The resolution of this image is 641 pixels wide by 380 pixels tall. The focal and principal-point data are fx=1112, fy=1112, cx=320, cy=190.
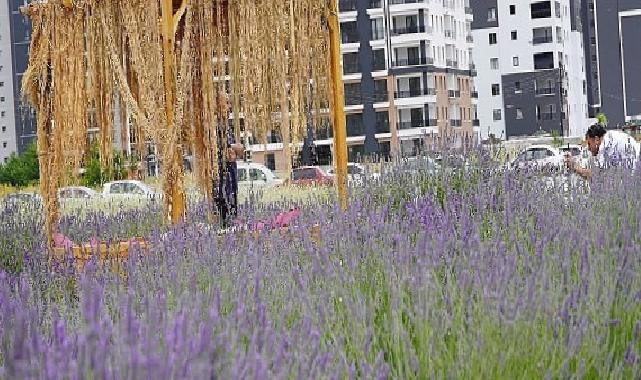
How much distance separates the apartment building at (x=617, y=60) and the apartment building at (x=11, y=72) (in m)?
46.1

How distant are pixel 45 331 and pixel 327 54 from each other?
4866mm

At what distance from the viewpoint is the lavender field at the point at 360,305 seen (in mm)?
1709

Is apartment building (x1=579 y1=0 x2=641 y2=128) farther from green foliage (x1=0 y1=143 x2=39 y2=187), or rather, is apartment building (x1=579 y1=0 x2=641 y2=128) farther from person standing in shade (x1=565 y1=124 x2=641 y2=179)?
person standing in shade (x1=565 y1=124 x2=641 y2=179)

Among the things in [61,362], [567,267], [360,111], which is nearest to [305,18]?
[567,267]

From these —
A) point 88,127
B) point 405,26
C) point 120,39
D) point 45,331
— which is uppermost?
point 405,26

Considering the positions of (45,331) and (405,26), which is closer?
(45,331)

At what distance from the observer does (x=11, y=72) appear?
278ft

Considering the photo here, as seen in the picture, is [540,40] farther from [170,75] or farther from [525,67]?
[170,75]

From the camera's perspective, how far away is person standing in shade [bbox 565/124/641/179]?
22.7ft

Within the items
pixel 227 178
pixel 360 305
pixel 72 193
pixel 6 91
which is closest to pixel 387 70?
pixel 6 91

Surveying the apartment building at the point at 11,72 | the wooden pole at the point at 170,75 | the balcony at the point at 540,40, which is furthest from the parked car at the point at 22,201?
the apartment building at the point at 11,72

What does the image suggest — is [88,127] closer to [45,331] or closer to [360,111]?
[45,331]

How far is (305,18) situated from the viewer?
23.5 feet

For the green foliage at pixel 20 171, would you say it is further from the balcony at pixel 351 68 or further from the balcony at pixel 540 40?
the balcony at pixel 540 40
